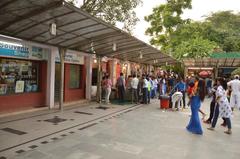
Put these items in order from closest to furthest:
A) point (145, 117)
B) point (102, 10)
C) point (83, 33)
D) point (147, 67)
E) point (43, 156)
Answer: point (43, 156)
point (83, 33)
point (145, 117)
point (102, 10)
point (147, 67)

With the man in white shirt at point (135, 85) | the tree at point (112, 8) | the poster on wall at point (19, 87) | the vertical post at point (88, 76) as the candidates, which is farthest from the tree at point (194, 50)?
the poster on wall at point (19, 87)

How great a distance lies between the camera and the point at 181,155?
5605mm

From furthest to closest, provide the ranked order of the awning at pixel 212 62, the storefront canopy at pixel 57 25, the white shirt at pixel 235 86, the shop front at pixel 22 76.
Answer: the awning at pixel 212 62 → the white shirt at pixel 235 86 → the shop front at pixel 22 76 → the storefront canopy at pixel 57 25

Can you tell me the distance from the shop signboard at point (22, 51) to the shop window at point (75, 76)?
2.80 meters

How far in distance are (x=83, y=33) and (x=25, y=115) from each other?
11.6 feet

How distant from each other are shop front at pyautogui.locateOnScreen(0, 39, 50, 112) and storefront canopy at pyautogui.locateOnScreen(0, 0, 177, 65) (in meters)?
1.22

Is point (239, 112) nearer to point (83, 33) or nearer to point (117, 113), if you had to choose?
point (117, 113)

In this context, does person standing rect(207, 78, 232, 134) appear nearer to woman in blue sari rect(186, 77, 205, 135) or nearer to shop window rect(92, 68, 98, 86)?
woman in blue sari rect(186, 77, 205, 135)

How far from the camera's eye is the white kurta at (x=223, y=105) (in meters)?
7.67

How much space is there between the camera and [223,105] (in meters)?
7.73

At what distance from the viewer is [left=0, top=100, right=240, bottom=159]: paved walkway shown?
5.46 metres

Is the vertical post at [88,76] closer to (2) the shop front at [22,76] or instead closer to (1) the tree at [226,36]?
(2) the shop front at [22,76]

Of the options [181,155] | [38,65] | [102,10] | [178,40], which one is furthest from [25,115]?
[178,40]

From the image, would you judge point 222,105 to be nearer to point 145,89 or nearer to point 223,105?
point 223,105
